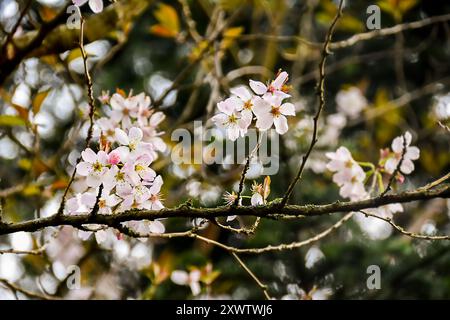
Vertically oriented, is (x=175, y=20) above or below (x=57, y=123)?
below

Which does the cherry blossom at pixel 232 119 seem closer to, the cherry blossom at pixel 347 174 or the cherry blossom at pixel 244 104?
the cherry blossom at pixel 244 104

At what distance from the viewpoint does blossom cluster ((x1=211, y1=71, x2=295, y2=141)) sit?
41.3 inches

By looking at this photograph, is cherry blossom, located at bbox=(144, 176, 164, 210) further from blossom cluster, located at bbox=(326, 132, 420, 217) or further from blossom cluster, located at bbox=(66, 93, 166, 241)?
blossom cluster, located at bbox=(326, 132, 420, 217)

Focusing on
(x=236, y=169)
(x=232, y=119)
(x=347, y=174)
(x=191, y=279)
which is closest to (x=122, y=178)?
(x=232, y=119)

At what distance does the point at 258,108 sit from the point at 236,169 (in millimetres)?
1192

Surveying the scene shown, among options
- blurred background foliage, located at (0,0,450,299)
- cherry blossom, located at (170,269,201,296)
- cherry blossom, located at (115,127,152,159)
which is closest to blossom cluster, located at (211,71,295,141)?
cherry blossom, located at (115,127,152,159)

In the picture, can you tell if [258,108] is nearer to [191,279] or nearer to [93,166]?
[93,166]

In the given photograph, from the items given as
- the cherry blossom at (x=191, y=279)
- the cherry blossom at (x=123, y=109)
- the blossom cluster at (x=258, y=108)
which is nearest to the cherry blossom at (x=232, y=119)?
the blossom cluster at (x=258, y=108)

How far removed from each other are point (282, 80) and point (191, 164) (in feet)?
3.68

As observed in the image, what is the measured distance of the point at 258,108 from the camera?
105 cm

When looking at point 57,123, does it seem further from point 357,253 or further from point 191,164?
point 357,253

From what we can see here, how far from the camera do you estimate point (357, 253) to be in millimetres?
2473

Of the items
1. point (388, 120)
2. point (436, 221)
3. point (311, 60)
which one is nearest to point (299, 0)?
point (311, 60)
